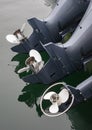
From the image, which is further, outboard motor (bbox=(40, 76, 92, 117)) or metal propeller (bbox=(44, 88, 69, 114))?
outboard motor (bbox=(40, 76, 92, 117))

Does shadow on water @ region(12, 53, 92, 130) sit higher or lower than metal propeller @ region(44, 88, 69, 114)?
lower

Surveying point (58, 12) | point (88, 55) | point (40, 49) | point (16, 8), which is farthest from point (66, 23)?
point (16, 8)

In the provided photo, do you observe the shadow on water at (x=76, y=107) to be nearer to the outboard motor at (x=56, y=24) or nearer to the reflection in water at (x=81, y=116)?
the reflection in water at (x=81, y=116)

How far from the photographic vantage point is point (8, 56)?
23094 millimetres

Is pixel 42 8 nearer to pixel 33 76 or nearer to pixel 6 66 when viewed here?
pixel 6 66

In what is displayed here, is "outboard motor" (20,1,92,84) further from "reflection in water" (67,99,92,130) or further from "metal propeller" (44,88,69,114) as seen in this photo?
"metal propeller" (44,88,69,114)

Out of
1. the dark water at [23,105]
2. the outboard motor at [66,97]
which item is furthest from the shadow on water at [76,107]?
the outboard motor at [66,97]

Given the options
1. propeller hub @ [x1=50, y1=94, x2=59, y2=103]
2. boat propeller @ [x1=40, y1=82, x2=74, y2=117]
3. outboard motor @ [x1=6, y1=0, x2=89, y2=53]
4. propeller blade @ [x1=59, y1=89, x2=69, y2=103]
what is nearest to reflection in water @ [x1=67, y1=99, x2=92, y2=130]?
boat propeller @ [x1=40, y1=82, x2=74, y2=117]

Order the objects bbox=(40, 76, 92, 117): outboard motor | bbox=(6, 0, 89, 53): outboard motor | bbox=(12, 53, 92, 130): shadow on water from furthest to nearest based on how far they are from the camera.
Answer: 1. bbox=(6, 0, 89, 53): outboard motor
2. bbox=(12, 53, 92, 130): shadow on water
3. bbox=(40, 76, 92, 117): outboard motor

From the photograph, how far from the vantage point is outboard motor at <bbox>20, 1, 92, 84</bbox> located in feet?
58.1

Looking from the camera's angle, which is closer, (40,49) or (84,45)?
(84,45)

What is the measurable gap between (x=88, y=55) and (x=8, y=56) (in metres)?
7.28

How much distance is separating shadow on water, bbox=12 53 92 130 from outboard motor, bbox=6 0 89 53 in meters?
1.44

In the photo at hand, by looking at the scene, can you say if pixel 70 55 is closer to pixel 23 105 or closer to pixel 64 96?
pixel 64 96
